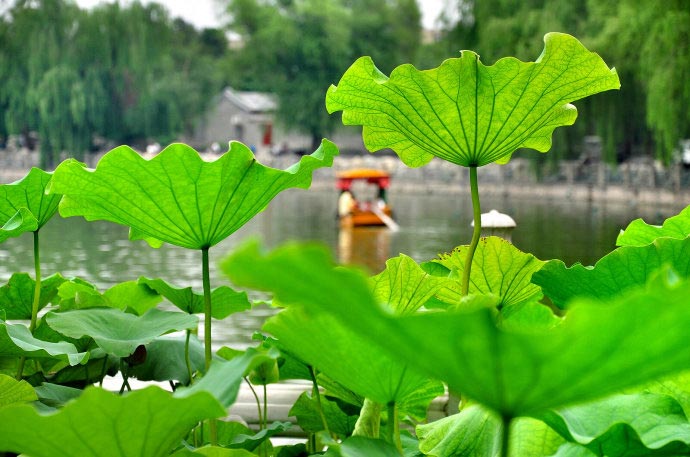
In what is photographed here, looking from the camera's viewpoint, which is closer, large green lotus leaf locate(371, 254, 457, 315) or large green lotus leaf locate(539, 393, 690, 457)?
large green lotus leaf locate(539, 393, 690, 457)

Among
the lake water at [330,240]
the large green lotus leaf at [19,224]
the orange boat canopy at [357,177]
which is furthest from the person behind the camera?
the orange boat canopy at [357,177]

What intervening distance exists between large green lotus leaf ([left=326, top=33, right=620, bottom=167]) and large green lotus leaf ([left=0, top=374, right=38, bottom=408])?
0.94ft

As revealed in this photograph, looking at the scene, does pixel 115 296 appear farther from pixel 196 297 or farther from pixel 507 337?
pixel 507 337

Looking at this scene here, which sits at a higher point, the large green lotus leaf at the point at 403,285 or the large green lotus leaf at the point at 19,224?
the large green lotus leaf at the point at 19,224

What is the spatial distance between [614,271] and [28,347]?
421 mm

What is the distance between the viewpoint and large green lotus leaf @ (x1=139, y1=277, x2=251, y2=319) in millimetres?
1021

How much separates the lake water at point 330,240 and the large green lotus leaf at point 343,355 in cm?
504

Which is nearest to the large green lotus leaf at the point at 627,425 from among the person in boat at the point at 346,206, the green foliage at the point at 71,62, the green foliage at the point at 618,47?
the green foliage at the point at 618,47

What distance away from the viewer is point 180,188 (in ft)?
2.55

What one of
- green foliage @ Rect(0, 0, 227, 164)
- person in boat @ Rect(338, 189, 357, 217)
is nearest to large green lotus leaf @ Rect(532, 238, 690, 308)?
person in boat @ Rect(338, 189, 357, 217)

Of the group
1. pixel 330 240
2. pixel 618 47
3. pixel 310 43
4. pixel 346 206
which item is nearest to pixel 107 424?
pixel 330 240

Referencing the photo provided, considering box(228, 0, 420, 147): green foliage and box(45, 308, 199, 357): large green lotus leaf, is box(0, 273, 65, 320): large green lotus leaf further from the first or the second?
box(228, 0, 420, 147): green foliage

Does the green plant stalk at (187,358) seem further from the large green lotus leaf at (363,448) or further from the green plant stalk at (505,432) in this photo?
the green plant stalk at (505,432)

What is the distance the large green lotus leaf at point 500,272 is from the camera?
83 cm
